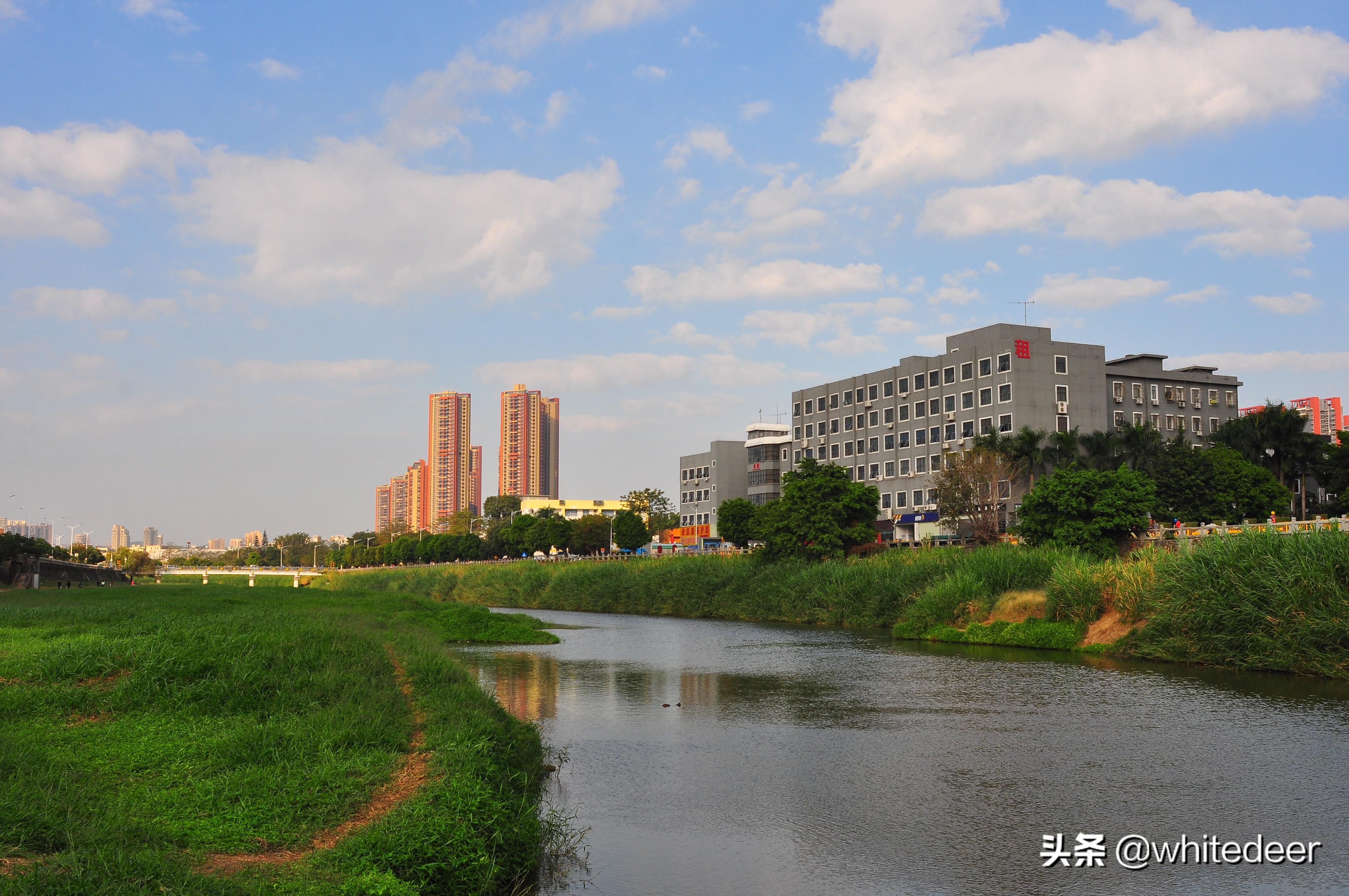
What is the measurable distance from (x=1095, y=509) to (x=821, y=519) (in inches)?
770

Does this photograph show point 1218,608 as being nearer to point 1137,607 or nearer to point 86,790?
point 1137,607

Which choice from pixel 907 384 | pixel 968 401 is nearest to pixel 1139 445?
pixel 968 401

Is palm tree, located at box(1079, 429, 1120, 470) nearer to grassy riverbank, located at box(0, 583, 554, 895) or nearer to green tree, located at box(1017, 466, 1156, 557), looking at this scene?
green tree, located at box(1017, 466, 1156, 557)

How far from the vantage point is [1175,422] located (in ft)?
333

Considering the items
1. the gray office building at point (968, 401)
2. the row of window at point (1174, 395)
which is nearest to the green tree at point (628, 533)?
the gray office building at point (968, 401)

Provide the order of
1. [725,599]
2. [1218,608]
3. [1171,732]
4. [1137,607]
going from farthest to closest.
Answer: [725,599] → [1137,607] → [1218,608] → [1171,732]

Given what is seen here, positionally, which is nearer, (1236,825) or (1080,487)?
(1236,825)

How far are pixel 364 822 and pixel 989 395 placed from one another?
301 ft

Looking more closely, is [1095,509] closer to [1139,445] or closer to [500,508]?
[1139,445]

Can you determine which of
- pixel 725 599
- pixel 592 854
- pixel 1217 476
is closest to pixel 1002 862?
pixel 592 854

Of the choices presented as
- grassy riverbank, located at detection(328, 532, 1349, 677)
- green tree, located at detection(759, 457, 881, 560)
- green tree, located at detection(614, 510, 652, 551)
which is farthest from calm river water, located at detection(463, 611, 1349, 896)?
green tree, located at detection(614, 510, 652, 551)

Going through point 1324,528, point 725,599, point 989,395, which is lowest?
point 725,599

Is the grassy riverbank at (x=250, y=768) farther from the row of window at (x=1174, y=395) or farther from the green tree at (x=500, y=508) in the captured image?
the green tree at (x=500, y=508)

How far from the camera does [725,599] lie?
62562 millimetres
